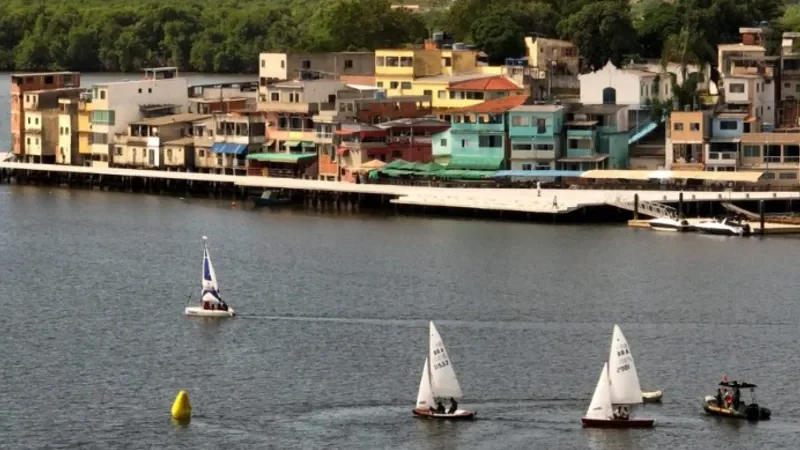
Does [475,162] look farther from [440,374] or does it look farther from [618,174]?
[440,374]

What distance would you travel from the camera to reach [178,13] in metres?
127

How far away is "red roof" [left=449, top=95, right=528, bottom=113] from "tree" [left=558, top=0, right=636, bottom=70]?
352 inches

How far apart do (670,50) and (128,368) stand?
121 ft

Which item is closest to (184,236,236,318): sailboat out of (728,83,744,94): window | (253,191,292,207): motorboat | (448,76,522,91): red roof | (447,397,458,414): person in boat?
(447,397,458,414): person in boat

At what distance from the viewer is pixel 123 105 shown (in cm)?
7469

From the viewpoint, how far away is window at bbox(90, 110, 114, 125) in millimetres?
74188

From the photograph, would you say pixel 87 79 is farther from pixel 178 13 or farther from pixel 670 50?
pixel 670 50

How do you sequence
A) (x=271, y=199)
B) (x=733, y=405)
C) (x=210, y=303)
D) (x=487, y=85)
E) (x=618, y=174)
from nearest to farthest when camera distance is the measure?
(x=733, y=405) < (x=210, y=303) < (x=618, y=174) < (x=271, y=199) < (x=487, y=85)

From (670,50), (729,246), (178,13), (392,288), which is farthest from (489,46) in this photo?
(178,13)

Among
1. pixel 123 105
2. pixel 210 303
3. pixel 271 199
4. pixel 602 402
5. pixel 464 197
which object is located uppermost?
pixel 123 105

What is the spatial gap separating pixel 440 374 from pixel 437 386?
21 centimetres

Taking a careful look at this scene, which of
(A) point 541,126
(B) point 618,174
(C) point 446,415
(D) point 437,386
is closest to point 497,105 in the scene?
(A) point 541,126

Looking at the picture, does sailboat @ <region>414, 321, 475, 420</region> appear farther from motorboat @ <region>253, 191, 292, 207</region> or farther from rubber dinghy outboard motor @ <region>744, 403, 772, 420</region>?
motorboat @ <region>253, 191, 292, 207</region>

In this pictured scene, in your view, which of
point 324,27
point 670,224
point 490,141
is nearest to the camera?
point 670,224
